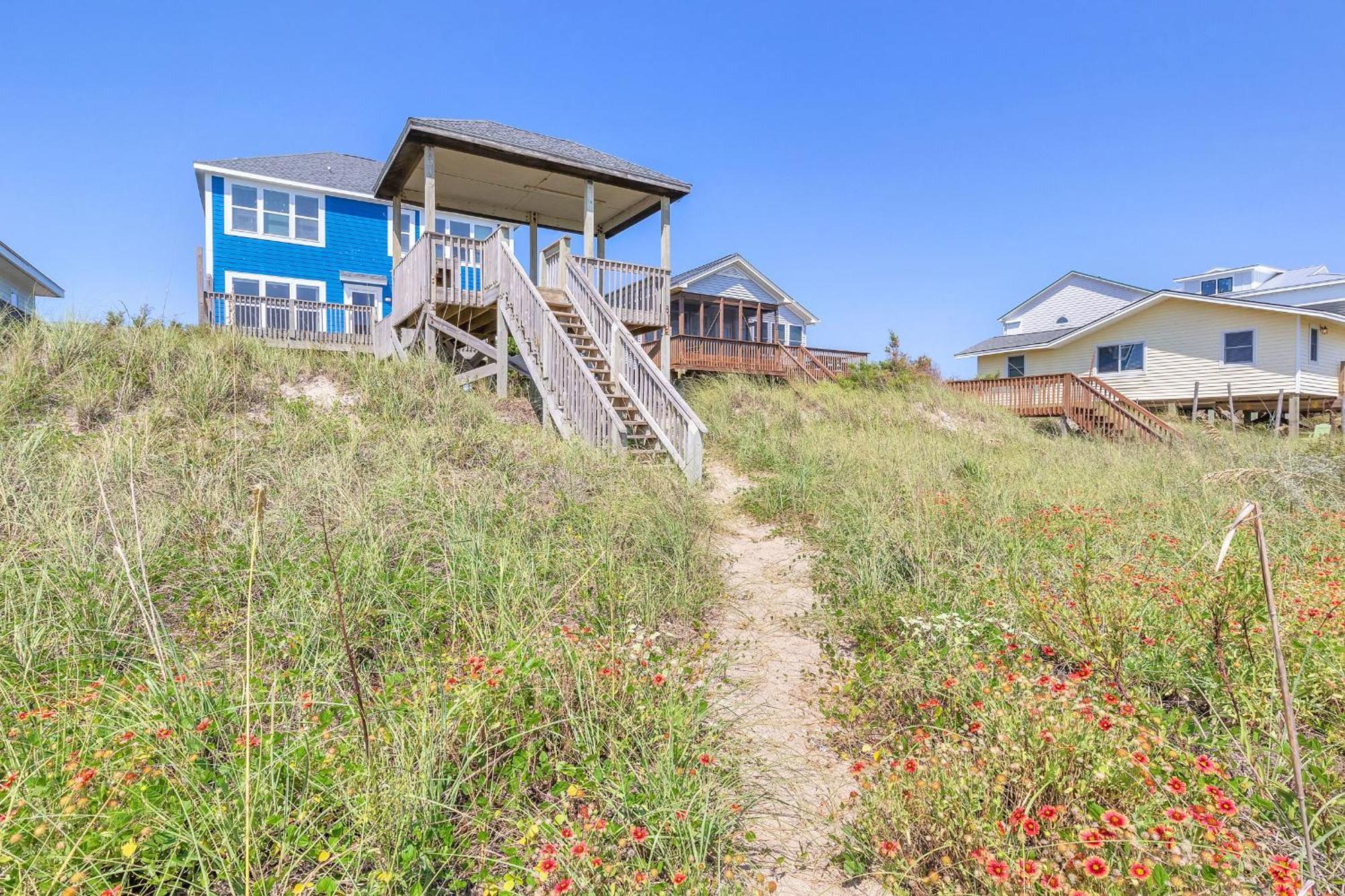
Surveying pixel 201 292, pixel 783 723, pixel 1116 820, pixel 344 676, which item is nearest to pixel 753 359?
pixel 201 292

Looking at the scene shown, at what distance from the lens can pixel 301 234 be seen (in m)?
22.6

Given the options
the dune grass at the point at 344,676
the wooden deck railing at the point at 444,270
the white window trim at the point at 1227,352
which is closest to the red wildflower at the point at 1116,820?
the dune grass at the point at 344,676

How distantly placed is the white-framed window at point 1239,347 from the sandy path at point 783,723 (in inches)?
954

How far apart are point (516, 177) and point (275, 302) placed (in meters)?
7.90

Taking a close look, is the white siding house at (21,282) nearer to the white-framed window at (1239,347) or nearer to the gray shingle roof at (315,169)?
the gray shingle roof at (315,169)

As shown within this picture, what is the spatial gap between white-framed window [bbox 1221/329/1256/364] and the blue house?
25004 millimetres

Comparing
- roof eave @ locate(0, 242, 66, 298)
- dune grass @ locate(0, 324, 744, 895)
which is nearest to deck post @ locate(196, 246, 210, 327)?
roof eave @ locate(0, 242, 66, 298)

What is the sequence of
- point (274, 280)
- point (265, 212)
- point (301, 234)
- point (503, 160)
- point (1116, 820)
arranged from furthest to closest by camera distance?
point (301, 234)
point (265, 212)
point (274, 280)
point (503, 160)
point (1116, 820)

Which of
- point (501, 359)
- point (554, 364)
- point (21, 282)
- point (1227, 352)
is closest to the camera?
point (554, 364)

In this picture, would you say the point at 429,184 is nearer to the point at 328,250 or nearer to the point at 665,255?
the point at 665,255

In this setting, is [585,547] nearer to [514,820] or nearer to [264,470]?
[514,820]

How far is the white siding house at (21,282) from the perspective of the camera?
730 inches

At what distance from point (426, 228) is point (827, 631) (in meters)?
10.6

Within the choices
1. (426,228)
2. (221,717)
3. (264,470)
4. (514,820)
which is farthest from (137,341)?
(514,820)
